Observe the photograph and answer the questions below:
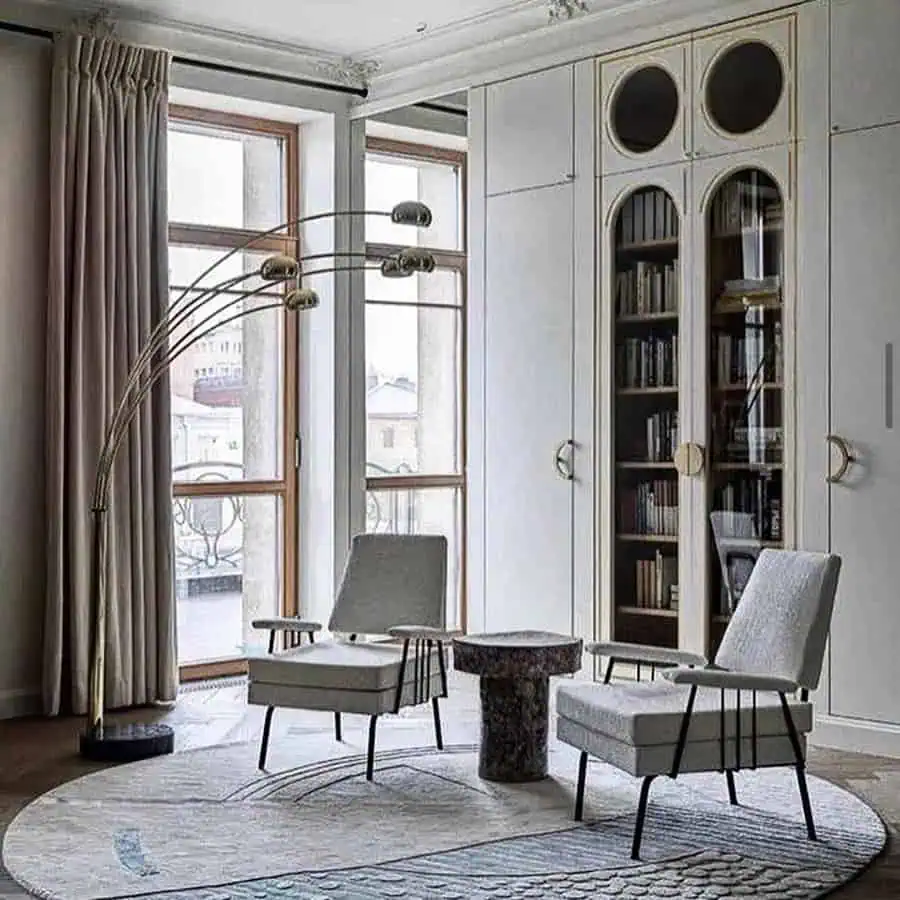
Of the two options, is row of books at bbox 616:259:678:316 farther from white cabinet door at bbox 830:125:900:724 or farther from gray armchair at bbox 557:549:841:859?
gray armchair at bbox 557:549:841:859

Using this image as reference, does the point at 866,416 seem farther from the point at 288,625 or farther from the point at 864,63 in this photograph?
the point at 288,625

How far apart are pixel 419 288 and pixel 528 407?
1561 mm

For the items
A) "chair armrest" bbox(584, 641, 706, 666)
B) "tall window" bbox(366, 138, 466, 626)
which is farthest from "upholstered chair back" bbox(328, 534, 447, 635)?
"tall window" bbox(366, 138, 466, 626)

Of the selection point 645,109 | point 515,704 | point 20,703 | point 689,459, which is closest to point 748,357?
point 689,459

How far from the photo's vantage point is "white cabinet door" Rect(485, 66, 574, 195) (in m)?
6.41

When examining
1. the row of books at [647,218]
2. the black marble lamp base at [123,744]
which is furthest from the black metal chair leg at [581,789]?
the row of books at [647,218]

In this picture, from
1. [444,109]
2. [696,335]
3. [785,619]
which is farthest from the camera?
[444,109]

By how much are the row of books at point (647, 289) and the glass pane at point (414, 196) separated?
6.12ft

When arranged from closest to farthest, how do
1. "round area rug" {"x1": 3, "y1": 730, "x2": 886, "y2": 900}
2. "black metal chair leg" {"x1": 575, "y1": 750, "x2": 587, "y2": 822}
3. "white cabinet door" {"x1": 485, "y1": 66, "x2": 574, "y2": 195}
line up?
Answer: "round area rug" {"x1": 3, "y1": 730, "x2": 886, "y2": 900} < "black metal chair leg" {"x1": 575, "y1": 750, "x2": 587, "y2": 822} < "white cabinet door" {"x1": 485, "y1": 66, "x2": 574, "y2": 195}

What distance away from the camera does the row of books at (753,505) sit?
18.6 ft

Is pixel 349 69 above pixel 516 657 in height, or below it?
above

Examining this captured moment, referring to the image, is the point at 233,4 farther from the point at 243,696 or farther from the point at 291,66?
the point at 243,696

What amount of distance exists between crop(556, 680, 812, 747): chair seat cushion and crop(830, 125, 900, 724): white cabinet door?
108 cm

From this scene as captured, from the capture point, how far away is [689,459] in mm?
5898
